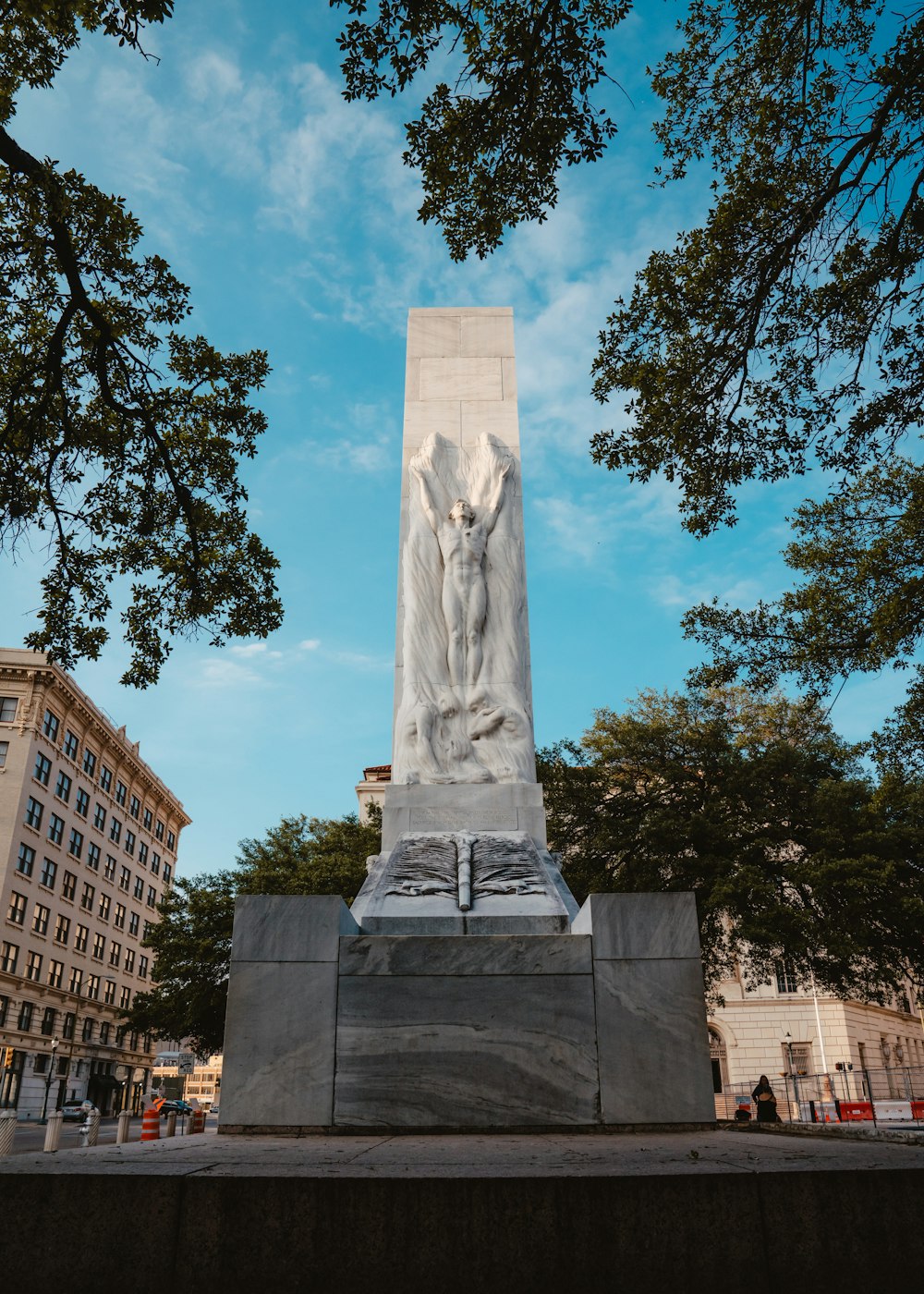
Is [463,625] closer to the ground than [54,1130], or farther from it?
farther from it

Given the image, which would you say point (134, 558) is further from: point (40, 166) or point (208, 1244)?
point (208, 1244)

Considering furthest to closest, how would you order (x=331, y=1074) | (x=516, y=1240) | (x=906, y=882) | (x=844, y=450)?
(x=906, y=882), (x=844, y=450), (x=331, y=1074), (x=516, y=1240)

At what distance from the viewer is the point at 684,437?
1116 centimetres

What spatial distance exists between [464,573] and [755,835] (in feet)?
44.9

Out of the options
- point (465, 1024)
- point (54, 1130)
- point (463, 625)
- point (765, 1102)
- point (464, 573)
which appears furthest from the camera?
point (54, 1130)

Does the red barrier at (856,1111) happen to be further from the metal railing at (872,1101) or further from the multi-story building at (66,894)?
the multi-story building at (66,894)

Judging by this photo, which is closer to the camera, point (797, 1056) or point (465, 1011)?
point (465, 1011)

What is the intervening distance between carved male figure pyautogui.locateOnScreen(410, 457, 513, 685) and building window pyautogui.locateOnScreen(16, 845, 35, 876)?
45808mm

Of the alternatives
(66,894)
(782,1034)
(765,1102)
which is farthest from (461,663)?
(66,894)

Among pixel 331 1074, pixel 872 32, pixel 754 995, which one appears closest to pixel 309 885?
pixel 331 1074

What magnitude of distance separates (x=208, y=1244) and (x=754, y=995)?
55.4 metres

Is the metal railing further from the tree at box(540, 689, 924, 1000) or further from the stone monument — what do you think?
the stone monument

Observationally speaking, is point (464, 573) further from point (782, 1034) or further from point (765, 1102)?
point (782, 1034)

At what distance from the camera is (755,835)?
23594 mm
